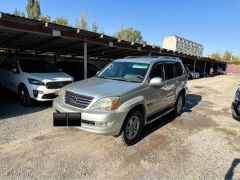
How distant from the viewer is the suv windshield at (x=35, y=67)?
8141 millimetres

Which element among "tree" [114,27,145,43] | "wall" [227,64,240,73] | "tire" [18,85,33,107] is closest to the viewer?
"tire" [18,85,33,107]

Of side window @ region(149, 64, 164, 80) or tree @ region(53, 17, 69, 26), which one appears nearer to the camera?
side window @ region(149, 64, 164, 80)

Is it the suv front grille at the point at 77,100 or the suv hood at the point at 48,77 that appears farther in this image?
the suv hood at the point at 48,77

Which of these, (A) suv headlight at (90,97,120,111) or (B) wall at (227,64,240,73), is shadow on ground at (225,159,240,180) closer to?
(A) suv headlight at (90,97,120,111)

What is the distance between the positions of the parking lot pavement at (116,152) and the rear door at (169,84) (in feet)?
2.54

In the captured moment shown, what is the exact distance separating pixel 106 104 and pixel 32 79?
442 cm

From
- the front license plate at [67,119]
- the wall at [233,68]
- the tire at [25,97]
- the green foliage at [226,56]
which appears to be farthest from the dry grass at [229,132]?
the green foliage at [226,56]

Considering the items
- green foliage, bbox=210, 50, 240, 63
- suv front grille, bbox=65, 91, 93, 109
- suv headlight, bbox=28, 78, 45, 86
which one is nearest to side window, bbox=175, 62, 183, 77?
suv front grille, bbox=65, 91, 93, 109

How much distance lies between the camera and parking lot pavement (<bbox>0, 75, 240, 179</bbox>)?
11.8 ft

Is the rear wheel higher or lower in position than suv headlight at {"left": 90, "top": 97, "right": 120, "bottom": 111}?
lower

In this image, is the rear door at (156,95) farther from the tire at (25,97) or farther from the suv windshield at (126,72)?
the tire at (25,97)

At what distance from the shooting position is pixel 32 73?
306 inches

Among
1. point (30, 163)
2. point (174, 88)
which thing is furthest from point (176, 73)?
point (30, 163)

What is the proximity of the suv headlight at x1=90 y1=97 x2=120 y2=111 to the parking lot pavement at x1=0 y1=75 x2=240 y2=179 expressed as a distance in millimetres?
944
